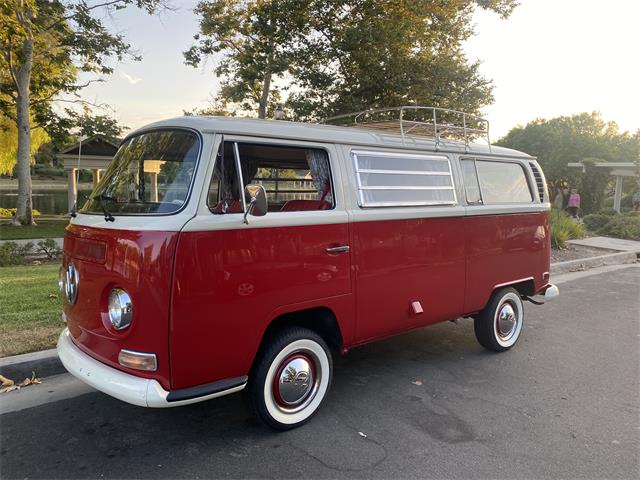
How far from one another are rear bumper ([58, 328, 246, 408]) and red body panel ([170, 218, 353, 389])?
0.29 feet

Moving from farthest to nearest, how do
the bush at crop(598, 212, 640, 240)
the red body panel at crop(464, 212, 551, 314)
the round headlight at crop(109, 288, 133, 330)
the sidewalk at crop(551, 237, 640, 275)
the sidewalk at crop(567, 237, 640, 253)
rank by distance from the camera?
the bush at crop(598, 212, 640, 240), the sidewalk at crop(567, 237, 640, 253), the sidewalk at crop(551, 237, 640, 275), the red body panel at crop(464, 212, 551, 314), the round headlight at crop(109, 288, 133, 330)

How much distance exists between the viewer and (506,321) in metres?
5.35

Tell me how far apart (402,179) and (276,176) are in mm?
1358

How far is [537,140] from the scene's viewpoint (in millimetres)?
38031

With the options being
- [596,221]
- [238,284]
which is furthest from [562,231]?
[238,284]

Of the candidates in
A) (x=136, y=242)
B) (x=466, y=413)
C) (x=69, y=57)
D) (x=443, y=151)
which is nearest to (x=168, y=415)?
(x=136, y=242)

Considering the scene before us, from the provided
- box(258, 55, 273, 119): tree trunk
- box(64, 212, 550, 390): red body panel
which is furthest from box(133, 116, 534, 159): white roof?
box(258, 55, 273, 119): tree trunk

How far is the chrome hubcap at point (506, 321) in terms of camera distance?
5270mm

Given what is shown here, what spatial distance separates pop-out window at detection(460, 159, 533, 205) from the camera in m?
4.86

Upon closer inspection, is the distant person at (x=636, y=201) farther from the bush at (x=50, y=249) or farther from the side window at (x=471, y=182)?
the bush at (x=50, y=249)

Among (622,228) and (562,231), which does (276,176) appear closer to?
(562,231)

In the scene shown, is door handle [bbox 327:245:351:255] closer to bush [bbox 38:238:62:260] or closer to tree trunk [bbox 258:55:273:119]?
bush [bbox 38:238:62:260]

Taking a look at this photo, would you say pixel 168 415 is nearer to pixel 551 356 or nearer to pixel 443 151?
pixel 443 151

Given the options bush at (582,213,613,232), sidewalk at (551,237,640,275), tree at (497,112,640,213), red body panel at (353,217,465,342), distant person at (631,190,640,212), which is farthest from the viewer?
tree at (497,112,640,213)
